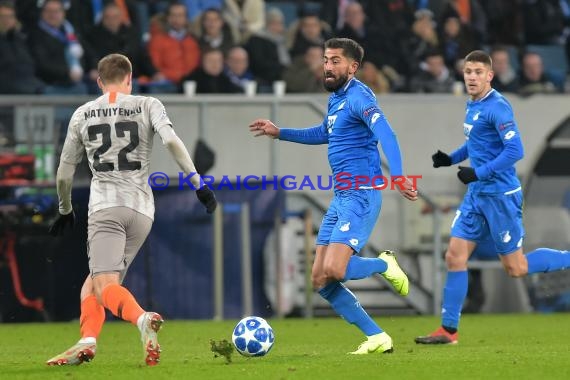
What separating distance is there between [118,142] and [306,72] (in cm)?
908

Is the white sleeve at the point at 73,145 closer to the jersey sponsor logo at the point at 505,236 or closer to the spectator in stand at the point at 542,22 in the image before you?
the jersey sponsor logo at the point at 505,236

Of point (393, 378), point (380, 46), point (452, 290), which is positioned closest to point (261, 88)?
point (380, 46)

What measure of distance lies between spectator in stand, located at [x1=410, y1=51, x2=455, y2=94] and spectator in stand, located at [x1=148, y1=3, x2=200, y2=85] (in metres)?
3.11

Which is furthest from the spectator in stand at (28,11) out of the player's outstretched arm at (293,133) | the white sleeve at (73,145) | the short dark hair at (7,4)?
the white sleeve at (73,145)

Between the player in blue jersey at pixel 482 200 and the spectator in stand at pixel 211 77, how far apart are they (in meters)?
6.37

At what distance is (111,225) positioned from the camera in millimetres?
9000

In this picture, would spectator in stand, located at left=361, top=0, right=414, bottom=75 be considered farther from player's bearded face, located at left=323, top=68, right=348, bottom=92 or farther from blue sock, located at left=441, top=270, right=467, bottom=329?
player's bearded face, located at left=323, top=68, right=348, bottom=92

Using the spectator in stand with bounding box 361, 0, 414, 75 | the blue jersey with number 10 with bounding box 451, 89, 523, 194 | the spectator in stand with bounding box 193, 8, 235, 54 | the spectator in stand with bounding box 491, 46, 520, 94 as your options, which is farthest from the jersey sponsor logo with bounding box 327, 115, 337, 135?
the spectator in stand with bounding box 361, 0, 414, 75

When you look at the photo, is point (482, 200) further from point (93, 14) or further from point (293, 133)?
point (93, 14)

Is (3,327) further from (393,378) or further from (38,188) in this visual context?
(393,378)

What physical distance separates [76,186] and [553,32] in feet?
28.0

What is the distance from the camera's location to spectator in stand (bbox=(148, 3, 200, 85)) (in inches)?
697

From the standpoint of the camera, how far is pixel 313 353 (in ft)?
33.4

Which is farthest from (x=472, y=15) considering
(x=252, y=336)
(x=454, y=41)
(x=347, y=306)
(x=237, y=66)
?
(x=252, y=336)
